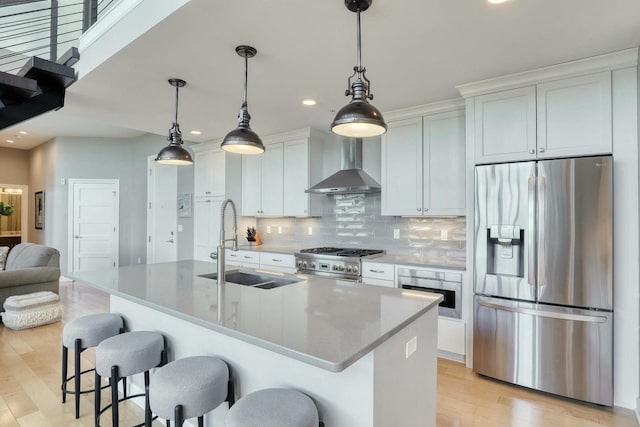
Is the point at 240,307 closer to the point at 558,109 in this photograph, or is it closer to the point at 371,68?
the point at 371,68

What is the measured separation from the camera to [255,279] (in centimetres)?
263

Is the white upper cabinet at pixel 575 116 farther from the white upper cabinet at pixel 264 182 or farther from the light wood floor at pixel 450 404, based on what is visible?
the white upper cabinet at pixel 264 182

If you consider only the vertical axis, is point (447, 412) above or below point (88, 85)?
below

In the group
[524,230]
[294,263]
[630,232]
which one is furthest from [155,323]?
[630,232]

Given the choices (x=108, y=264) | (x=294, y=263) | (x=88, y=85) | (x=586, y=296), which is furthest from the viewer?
(x=108, y=264)

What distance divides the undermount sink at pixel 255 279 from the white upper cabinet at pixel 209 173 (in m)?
2.57

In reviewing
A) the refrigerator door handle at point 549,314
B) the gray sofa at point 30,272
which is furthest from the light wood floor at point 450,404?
the gray sofa at point 30,272

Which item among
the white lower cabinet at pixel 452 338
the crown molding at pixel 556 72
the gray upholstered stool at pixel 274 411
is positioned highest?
the crown molding at pixel 556 72

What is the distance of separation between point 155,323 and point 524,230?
2.86 m

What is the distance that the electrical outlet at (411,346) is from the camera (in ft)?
5.20

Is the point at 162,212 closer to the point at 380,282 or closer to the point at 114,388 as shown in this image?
the point at 380,282

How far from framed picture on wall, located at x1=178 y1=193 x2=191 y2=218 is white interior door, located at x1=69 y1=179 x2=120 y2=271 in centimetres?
228

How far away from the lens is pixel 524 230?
2.66 meters

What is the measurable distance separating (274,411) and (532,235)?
235 centimetres
